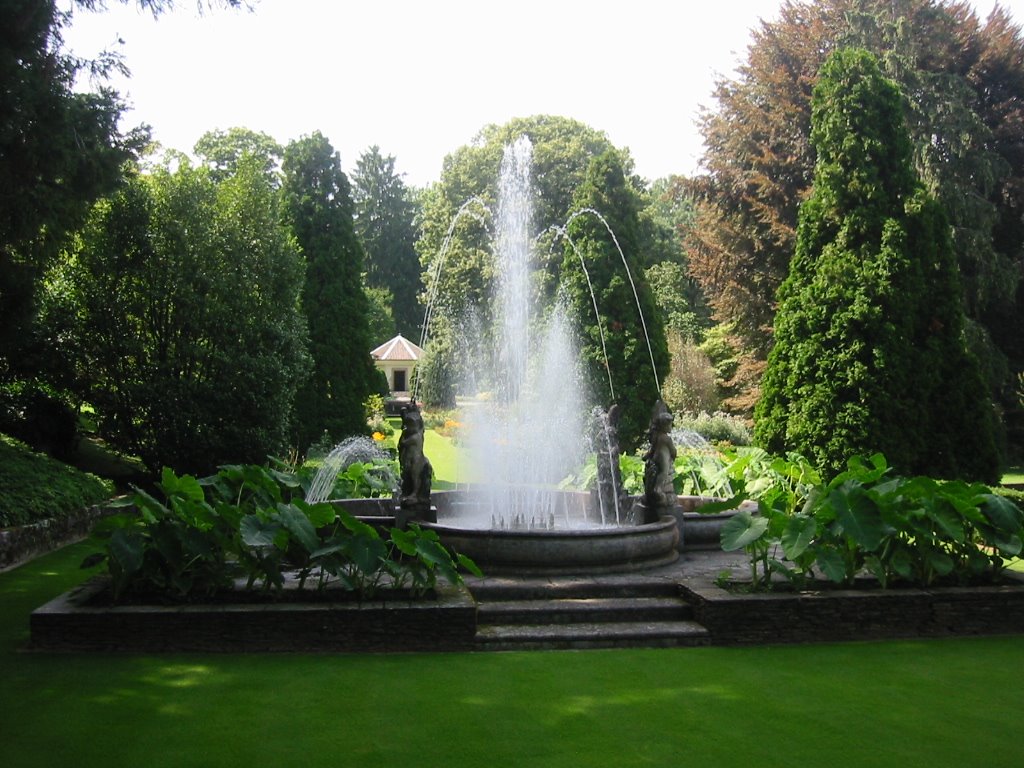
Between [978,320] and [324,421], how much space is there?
1694 cm

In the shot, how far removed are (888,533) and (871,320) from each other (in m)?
7.58

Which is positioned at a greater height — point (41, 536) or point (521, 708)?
point (41, 536)

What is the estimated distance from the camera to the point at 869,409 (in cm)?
1369

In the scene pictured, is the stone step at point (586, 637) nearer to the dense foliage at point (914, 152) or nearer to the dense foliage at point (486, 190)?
the dense foliage at point (914, 152)

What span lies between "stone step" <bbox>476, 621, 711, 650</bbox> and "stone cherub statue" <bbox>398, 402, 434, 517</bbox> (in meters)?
2.40

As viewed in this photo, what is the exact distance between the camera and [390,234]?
182 ft

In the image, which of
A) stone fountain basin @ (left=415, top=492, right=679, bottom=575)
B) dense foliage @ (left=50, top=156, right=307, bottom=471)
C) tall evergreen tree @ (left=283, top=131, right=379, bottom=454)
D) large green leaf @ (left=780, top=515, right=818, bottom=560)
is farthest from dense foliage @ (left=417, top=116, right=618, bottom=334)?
large green leaf @ (left=780, top=515, right=818, bottom=560)

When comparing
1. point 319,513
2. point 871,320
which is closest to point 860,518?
point 319,513

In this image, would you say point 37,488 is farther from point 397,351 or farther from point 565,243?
point 397,351

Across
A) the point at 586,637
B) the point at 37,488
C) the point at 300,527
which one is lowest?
the point at 586,637

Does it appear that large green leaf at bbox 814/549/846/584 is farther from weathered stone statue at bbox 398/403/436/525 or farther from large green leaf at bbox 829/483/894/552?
weathered stone statue at bbox 398/403/436/525

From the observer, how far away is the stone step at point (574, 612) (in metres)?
7.10

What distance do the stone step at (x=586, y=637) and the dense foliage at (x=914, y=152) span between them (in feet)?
52.6

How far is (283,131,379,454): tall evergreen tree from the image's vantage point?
2067 cm
